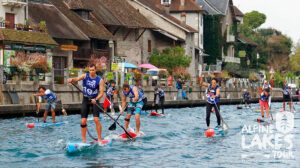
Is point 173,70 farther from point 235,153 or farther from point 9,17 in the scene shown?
point 235,153

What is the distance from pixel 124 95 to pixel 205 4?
71.3 m

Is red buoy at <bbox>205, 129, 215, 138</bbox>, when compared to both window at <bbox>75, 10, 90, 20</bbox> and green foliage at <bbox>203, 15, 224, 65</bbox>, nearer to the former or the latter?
window at <bbox>75, 10, 90, 20</bbox>

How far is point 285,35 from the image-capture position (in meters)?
131

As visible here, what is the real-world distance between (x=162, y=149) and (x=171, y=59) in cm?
5140

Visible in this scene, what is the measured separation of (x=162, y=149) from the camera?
2269 centimetres

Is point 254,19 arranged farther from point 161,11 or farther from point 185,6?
point 161,11

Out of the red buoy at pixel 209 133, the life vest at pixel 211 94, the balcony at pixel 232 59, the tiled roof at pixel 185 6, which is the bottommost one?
the red buoy at pixel 209 133

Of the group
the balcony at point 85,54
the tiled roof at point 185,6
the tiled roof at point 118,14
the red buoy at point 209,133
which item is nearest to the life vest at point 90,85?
the red buoy at point 209,133

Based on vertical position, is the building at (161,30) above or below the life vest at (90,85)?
above

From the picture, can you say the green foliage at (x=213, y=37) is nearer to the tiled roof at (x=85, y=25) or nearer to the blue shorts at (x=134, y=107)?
the tiled roof at (x=85, y=25)

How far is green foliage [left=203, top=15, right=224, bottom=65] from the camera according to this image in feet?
307

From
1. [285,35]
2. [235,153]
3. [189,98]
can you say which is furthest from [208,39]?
[235,153]

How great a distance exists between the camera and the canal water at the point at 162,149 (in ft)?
63.6

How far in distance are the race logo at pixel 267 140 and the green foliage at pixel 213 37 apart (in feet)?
196
